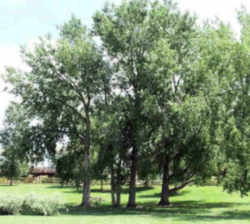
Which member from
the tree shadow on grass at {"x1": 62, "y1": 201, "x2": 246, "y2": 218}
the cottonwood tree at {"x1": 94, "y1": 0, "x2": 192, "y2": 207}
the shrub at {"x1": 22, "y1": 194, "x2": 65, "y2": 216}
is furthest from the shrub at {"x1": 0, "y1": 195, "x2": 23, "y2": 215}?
the cottonwood tree at {"x1": 94, "y1": 0, "x2": 192, "y2": 207}

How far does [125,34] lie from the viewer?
3281cm

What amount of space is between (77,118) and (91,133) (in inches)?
108

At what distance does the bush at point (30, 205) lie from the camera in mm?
22312

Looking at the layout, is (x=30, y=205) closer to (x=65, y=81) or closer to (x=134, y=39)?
(x=65, y=81)

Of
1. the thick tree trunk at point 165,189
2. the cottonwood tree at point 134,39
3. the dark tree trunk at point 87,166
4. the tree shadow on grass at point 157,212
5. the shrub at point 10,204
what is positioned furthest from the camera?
the thick tree trunk at point 165,189

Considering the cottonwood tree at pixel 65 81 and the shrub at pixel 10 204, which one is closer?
the shrub at pixel 10 204

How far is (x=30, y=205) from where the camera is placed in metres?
23.1

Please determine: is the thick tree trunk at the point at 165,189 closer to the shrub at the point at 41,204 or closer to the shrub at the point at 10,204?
the shrub at the point at 41,204

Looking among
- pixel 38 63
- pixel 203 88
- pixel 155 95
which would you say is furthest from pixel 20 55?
pixel 203 88

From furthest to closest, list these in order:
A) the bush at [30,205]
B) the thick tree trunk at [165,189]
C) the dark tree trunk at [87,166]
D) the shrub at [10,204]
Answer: the thick tree trunk at [165,189]
the dark tree trunk at [87,166]
the bush at [30,205]
the shrub at [10,204]

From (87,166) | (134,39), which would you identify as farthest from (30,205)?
(134,39)

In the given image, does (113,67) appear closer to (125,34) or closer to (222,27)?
(125,34)

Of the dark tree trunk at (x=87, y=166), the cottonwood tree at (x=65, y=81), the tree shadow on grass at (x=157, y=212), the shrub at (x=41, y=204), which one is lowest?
the tree shadow on grass at (x=157, y=212)

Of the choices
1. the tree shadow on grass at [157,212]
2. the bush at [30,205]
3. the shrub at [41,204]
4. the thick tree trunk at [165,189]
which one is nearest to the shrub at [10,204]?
the bush at [30,205]
